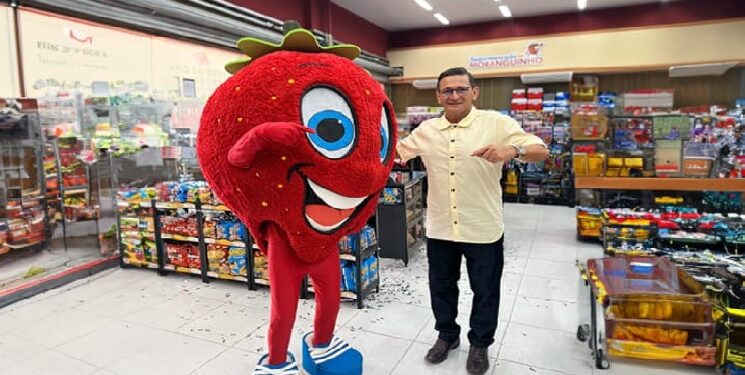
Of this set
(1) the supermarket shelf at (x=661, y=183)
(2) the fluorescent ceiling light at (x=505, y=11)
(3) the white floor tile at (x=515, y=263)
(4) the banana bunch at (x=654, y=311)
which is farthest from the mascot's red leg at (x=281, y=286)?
(2) the fluorescent ceiling light at (x=505, y=11)

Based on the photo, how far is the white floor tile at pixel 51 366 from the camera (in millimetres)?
2607

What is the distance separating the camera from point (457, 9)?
7793mm

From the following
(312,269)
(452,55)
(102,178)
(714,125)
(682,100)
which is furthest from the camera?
(452,55)

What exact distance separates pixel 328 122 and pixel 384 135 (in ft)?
1.02

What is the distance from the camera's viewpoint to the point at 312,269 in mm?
2148

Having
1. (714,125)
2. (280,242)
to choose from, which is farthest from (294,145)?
(714,125)

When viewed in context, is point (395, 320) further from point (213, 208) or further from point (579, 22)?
point (579, 22)

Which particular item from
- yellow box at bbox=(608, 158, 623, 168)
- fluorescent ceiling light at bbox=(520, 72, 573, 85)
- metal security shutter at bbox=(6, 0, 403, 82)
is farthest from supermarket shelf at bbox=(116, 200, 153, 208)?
fluorescent ceiling light at bbox=(520, 72, 573, 85)

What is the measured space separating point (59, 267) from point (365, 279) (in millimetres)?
2808

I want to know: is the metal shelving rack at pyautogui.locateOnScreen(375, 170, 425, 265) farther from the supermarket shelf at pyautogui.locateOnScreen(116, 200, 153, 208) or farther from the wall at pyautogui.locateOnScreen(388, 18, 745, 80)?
the wall at pyautogui.locateOnScreen(388, 18, 745, 80)

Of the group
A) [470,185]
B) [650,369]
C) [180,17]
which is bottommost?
[650,369]

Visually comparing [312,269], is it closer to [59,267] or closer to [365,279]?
[365,279]

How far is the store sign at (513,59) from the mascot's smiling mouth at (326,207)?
7.32 metres

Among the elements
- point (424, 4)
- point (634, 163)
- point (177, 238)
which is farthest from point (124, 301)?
point (424, 4)
